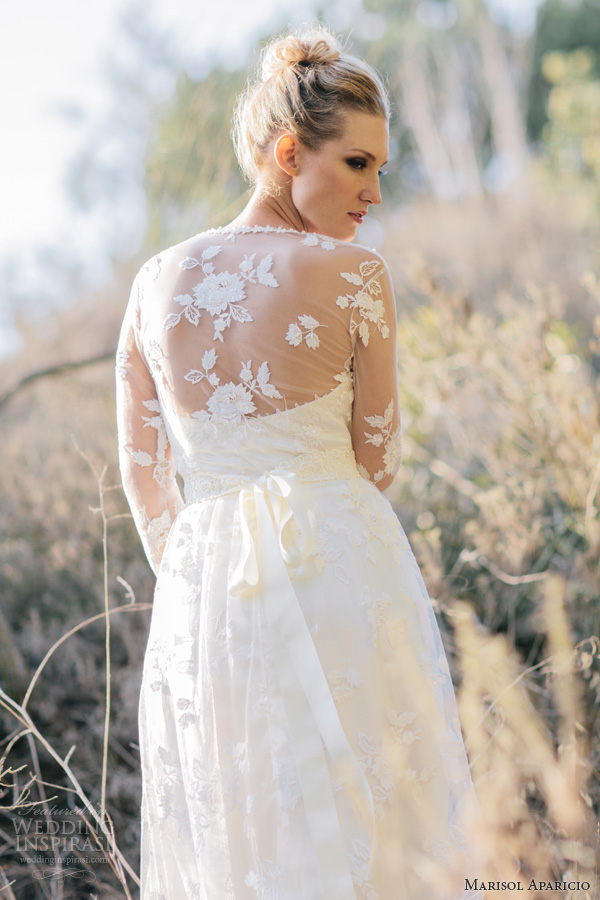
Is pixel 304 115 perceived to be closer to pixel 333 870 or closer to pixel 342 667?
pixel 342 667

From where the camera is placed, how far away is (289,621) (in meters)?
1.27

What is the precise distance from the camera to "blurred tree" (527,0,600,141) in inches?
659

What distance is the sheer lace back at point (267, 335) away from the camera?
1.29m

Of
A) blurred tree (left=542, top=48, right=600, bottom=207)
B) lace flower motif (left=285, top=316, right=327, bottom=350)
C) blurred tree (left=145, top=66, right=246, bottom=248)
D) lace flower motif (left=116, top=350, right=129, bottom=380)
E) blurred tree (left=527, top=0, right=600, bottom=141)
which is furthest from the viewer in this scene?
blurred tree (left=527, top=0, right=600, bottom=141)

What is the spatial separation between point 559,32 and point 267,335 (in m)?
19.0

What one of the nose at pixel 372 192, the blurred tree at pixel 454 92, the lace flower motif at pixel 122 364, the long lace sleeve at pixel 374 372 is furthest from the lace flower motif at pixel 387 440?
the blurred tree at pixel 454 92

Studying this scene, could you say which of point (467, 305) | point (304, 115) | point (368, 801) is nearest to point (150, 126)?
point (467, 305)

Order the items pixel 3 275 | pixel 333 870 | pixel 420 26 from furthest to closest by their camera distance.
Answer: pixel 420 26 → pixel 3 275 → pixel 333 870

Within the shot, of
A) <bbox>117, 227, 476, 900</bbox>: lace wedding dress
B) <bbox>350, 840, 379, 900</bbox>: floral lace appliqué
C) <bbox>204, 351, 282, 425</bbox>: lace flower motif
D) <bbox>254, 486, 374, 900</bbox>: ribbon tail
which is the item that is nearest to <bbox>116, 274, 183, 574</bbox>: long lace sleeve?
<bbox>117, 227, 476, 900</bbox>: lace wedding dress

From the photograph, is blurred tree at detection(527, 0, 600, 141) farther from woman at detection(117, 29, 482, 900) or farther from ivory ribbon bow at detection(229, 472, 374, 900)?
ivory ribbon bow at detection(229, 472, 374, 900)

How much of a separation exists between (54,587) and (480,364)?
2109 mm

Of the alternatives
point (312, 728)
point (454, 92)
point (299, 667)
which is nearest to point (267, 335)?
point (299, 667)

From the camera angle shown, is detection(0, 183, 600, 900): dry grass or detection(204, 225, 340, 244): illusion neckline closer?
detection(204, 225, 340, 244): illusion neckline

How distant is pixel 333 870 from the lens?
3.88 feet
